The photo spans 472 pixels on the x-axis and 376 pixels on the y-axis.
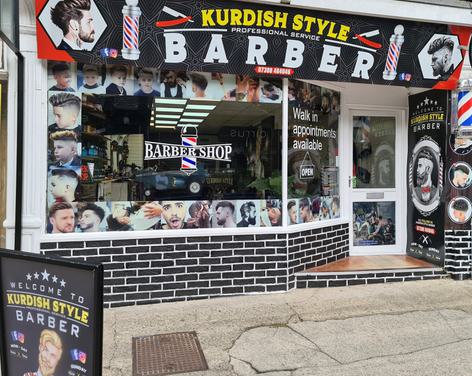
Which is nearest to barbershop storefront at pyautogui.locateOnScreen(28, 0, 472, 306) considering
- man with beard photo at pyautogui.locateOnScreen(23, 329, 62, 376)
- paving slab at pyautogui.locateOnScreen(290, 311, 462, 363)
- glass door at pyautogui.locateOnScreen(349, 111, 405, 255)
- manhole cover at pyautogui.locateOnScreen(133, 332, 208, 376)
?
glass door at pyautogui.locateOnScreen(349, 111, 405, 255)

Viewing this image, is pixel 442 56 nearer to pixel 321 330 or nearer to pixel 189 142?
pixel 189 142

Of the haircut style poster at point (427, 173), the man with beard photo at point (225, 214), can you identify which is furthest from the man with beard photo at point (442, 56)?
the man with beard photo at point (225, 214)

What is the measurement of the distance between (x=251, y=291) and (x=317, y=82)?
2841mm

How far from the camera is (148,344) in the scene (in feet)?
12.9

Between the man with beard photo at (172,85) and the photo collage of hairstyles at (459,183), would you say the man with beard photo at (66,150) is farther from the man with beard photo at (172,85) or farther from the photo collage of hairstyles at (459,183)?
the photo collage of hairstyles at (459,183)

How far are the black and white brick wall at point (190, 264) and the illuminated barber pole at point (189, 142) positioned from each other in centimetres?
80

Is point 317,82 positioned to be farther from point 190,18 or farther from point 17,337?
point 17,337

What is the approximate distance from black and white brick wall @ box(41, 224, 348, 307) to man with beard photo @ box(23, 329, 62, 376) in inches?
98.1

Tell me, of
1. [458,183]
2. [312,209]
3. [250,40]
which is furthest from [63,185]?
[458,183]

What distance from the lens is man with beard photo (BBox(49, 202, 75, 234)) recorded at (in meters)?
4.72

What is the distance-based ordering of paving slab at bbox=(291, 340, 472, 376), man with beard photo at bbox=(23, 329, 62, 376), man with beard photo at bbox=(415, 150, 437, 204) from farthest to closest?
man with beard photo at bbox=(415, 150, 437, 204) → paving slab at bbox=(291, 340, 472, 376) → man with beard photo at bbox=(23, 329, 62, 376)

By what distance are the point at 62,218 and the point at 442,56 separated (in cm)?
520

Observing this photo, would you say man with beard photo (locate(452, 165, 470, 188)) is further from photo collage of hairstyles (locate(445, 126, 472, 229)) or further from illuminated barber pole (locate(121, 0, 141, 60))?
illuminated barber pole (locate(121, 0, 141, 60))

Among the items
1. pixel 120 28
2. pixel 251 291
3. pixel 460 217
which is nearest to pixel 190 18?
pixel 120 28
